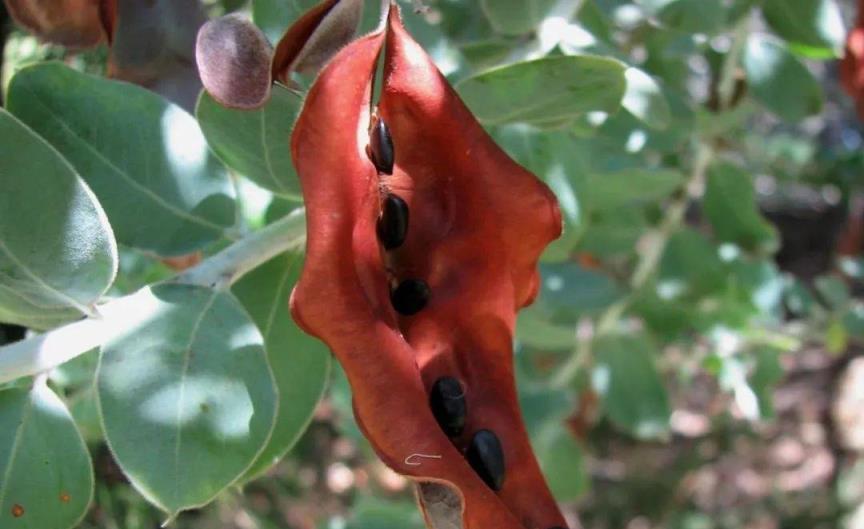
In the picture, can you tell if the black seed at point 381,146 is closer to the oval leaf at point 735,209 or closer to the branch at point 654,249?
the branch at point 654,249

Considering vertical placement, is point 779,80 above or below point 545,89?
below

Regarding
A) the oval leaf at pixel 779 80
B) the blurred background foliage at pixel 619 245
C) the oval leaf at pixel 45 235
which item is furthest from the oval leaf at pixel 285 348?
the oval leaf at pixel 779 80

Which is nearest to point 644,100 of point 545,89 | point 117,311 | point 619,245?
point 545,89

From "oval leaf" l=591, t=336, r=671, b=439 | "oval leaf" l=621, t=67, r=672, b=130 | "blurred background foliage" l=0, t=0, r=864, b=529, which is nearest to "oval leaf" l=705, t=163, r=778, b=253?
"blurred background foliage" l=0, t=0, r=864, b=529

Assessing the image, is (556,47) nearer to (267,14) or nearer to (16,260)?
(267,14)

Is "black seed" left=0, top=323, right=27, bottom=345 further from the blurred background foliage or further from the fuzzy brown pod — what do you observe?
the fuzzy brown pod

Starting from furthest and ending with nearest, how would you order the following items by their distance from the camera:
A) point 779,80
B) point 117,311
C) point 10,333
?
point 779,80 → point 10,333 → point 117,311

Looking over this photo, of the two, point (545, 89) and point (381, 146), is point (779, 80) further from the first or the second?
point (381, 146)
